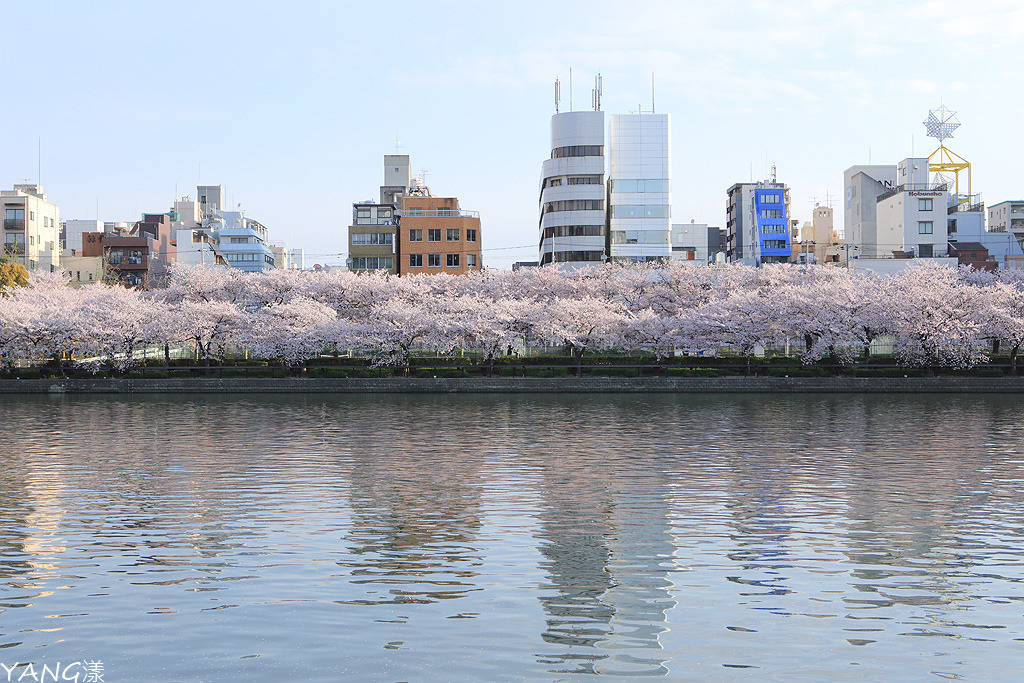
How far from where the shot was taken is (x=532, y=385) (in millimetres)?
64000

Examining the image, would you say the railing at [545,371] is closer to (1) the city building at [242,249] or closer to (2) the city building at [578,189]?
(2) the city building at [578,189]

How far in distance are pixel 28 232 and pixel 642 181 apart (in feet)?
250

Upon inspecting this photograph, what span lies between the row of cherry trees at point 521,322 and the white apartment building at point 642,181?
98.8 ft

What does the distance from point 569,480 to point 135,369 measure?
53.5 m

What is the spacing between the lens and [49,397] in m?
62.3

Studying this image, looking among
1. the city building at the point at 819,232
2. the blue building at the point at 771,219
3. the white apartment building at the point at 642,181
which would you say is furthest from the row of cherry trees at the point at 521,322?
the city building at the point at 819,232

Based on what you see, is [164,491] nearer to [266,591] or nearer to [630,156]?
[266,591]

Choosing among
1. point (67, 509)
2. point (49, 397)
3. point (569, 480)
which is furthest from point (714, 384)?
point (67, 509)

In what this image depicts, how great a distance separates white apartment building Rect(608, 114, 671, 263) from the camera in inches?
4355

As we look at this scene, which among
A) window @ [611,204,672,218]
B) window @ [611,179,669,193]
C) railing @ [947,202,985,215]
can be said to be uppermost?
railing @ [947,202,985,215]

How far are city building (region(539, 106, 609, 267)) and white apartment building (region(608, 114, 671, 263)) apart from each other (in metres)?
4.33

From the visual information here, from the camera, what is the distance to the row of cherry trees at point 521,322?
219 ft

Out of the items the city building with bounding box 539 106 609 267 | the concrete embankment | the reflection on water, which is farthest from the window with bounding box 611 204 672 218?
the reflection on water

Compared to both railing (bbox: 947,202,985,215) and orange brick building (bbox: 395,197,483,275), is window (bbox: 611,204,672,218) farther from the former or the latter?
railing (bbox: 947,202,985,215)
